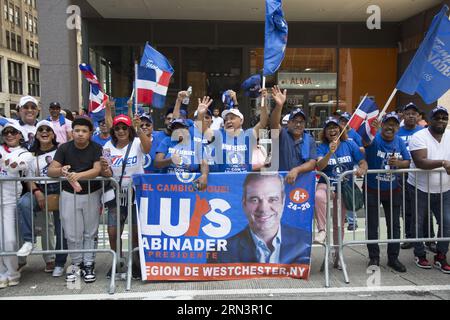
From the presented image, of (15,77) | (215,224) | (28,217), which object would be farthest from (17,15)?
(215,224)

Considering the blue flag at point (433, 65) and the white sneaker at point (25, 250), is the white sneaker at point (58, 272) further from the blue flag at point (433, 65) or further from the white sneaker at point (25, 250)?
the blue flag at point (433, 65)

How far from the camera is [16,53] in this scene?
77750 millimetres

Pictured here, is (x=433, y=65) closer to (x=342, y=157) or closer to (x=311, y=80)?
(x=342, y=157)

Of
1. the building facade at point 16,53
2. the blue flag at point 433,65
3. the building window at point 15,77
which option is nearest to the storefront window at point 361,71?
the blue flag at point 433,65

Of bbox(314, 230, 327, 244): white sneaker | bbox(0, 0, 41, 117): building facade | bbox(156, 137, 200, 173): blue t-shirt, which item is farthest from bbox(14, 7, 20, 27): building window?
bbox(314, 230, 327, 244): white sneaker

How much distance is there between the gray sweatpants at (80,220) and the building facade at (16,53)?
7095 centimetres

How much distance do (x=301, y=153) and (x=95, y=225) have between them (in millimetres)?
2554

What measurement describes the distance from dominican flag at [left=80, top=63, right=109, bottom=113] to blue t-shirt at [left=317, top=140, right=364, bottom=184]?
3.59 metres

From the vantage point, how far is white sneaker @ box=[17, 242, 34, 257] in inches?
181

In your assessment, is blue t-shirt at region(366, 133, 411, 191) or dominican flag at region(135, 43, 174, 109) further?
dominican flag at region(135, 43, 174, 109)

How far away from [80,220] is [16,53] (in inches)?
3316

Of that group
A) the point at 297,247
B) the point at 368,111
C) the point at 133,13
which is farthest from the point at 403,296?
the point at 133,13

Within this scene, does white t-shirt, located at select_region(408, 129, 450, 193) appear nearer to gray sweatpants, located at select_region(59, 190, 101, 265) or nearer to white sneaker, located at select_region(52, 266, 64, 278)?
gray sweatpants, located at select_region(59, 190, 101, 265)

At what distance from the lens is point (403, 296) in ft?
14.2
